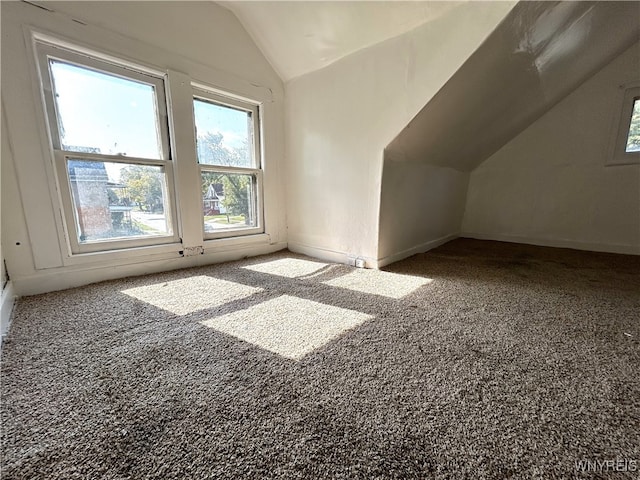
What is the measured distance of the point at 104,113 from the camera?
1835mm

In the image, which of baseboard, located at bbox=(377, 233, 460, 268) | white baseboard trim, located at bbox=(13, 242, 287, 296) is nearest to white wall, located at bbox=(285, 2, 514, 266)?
baseboard, located at bbox=(377, 233, 460, 268)

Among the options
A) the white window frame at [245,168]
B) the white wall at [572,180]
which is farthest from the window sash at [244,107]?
the white wall at [572,180]

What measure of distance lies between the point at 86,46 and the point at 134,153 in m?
0.70

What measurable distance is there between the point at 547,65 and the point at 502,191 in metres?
1.76

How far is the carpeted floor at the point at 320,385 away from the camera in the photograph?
62 cm

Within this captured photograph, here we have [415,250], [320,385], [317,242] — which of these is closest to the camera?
[320,385]

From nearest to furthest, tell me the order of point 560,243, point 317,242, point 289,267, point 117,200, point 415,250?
point 117,200 → point 289,267 → point 317,242 → point 415,250 → point 560,243

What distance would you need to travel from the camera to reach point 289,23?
2141 millimetres

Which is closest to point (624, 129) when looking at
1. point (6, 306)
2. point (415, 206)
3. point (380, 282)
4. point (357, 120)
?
point (415, 206)

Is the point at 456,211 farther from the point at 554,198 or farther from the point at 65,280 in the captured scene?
the point at 65,280

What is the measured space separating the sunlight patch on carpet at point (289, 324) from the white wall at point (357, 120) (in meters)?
1.02

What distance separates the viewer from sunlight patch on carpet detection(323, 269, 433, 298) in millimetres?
1765

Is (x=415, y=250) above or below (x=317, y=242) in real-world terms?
below

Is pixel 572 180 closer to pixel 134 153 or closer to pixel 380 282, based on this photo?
pixel 380 282
